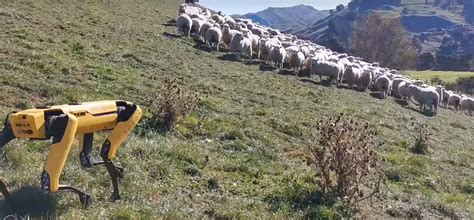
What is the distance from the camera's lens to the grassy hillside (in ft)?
29.2

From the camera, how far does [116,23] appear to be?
3338 cm

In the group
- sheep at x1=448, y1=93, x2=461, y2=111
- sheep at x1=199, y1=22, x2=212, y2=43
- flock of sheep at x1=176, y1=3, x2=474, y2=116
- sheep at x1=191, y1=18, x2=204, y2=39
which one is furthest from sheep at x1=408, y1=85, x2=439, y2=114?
sheep at x1=191, y1=18, x2=204, y2=39

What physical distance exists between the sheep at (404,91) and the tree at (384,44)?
58360 millimetres

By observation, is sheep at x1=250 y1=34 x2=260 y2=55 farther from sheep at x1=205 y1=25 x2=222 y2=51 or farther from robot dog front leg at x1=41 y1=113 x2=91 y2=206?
robot dog front leg at x1=41 y1=113 x2=91 y2=206

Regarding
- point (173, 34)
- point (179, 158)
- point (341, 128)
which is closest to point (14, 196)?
point (179, 158)

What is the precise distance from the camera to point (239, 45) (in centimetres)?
3400

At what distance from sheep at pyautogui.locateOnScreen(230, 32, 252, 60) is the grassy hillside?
3.73 metres

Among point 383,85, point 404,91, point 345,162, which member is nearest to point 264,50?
point 383,85

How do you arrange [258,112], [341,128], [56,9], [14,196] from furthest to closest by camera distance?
[56,9]
[258,112]
[341,128]
[14,196]

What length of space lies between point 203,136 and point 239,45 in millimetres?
21075

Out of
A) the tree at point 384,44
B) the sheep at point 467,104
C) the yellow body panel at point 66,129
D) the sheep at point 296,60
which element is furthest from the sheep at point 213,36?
the tree at point 384,44

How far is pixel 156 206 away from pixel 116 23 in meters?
26.7

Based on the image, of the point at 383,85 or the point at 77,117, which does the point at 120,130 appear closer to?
the point at 77,117

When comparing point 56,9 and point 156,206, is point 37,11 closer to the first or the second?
point 56,9
